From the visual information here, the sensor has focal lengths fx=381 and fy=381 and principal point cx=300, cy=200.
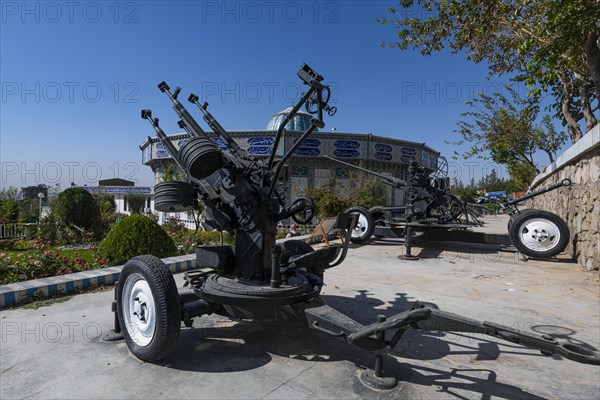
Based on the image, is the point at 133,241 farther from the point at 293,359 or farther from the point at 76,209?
the point at 76,209

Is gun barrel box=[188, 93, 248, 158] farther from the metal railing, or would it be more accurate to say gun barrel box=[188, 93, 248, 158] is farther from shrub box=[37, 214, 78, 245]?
the metal railing

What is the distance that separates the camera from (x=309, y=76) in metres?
2.90

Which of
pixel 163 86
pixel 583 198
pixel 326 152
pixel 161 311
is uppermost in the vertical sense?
pixel 326 152

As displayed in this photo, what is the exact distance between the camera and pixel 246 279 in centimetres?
352

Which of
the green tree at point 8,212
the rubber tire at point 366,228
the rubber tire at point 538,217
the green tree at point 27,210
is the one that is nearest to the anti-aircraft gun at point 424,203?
the rubber tire at point 366,228

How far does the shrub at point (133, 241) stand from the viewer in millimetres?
6824

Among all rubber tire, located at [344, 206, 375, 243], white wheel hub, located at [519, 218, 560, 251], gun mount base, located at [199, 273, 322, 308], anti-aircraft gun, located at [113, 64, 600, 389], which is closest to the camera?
anti-aircraft gun, located at [113, 64, 600, 389]

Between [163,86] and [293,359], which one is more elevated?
[163,86]

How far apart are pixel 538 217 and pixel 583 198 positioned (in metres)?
0.84

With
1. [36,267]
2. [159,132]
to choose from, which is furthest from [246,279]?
[36,267]

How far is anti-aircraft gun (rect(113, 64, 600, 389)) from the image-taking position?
2570 mm

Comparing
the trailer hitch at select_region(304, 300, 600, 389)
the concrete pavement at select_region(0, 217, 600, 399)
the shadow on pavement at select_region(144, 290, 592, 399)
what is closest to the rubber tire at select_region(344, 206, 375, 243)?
the concrete pavement at select_region(0, 217, 600, 399)

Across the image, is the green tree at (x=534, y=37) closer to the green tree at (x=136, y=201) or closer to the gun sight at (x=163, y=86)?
the gun sight at (x=163, y=86)

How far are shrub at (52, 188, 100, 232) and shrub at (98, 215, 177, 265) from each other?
793cm
